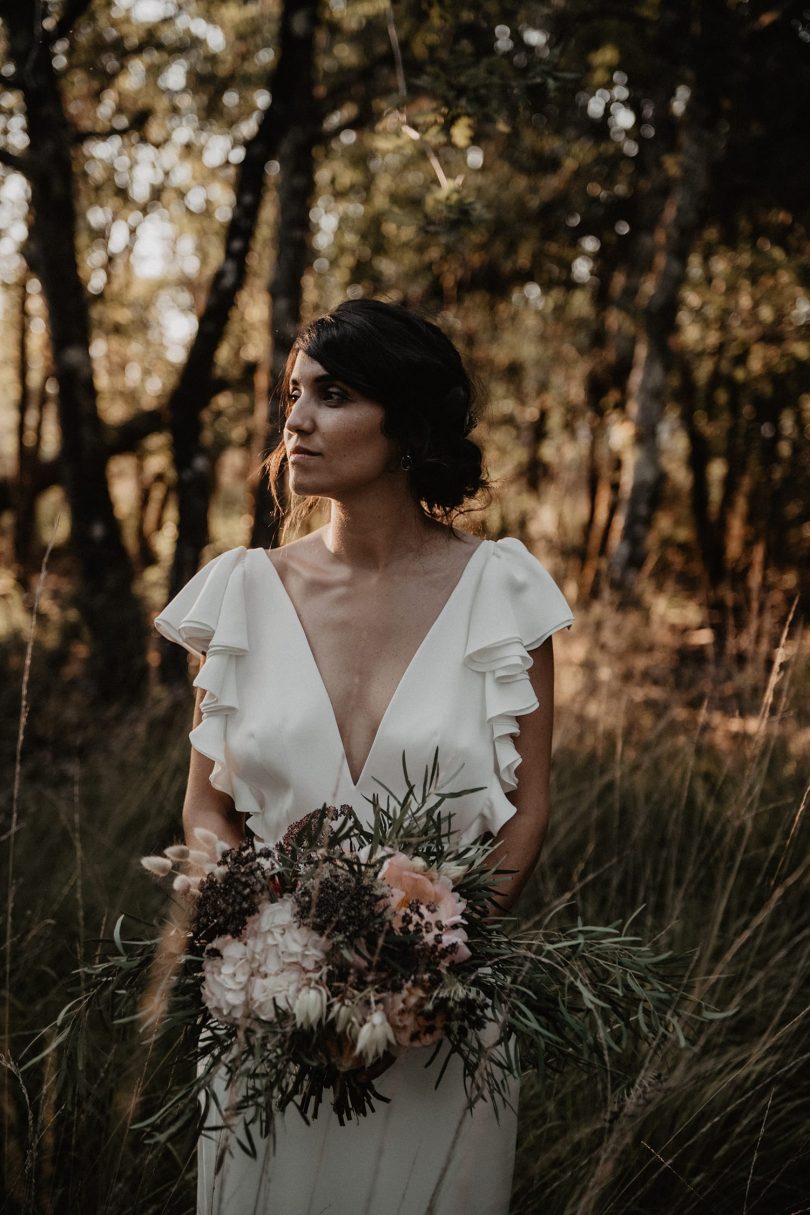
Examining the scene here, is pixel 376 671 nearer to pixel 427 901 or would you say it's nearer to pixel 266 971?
pixel 427 901

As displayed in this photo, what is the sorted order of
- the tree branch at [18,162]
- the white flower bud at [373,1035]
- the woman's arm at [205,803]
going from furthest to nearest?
1. the tree branch at [18,162]
2. the woman's arm at [205,803]
3. the white flower bud at [373,1035]

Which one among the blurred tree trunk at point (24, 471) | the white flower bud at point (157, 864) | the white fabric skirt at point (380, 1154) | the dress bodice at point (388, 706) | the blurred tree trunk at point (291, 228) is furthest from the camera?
the blurred tree trunk at point (24, 471)

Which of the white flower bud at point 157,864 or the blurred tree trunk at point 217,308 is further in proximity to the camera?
the blurred tree trunk at point 217,308

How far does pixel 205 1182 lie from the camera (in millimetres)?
1910

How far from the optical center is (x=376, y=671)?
2221 mm

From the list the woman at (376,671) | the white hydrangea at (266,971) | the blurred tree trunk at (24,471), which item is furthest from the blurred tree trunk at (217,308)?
the blurred tree trunk at (24,471)

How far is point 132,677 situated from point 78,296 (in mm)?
2548

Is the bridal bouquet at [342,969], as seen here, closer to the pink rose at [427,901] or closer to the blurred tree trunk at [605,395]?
the pink rose at [427,901]

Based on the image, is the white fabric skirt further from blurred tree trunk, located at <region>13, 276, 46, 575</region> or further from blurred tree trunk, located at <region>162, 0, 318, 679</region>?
blurred tree trunk, located at <region>13, 276, 46, 575</region>

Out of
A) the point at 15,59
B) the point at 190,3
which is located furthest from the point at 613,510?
the point at 15,59

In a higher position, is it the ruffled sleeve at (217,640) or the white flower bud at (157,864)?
the ruffled sleeve at (217,640)

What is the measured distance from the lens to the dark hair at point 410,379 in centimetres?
221

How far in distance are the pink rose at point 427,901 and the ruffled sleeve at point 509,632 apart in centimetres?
59

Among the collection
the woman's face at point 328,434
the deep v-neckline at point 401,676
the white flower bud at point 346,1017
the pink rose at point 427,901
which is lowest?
the white flower bud at point 346,1017
